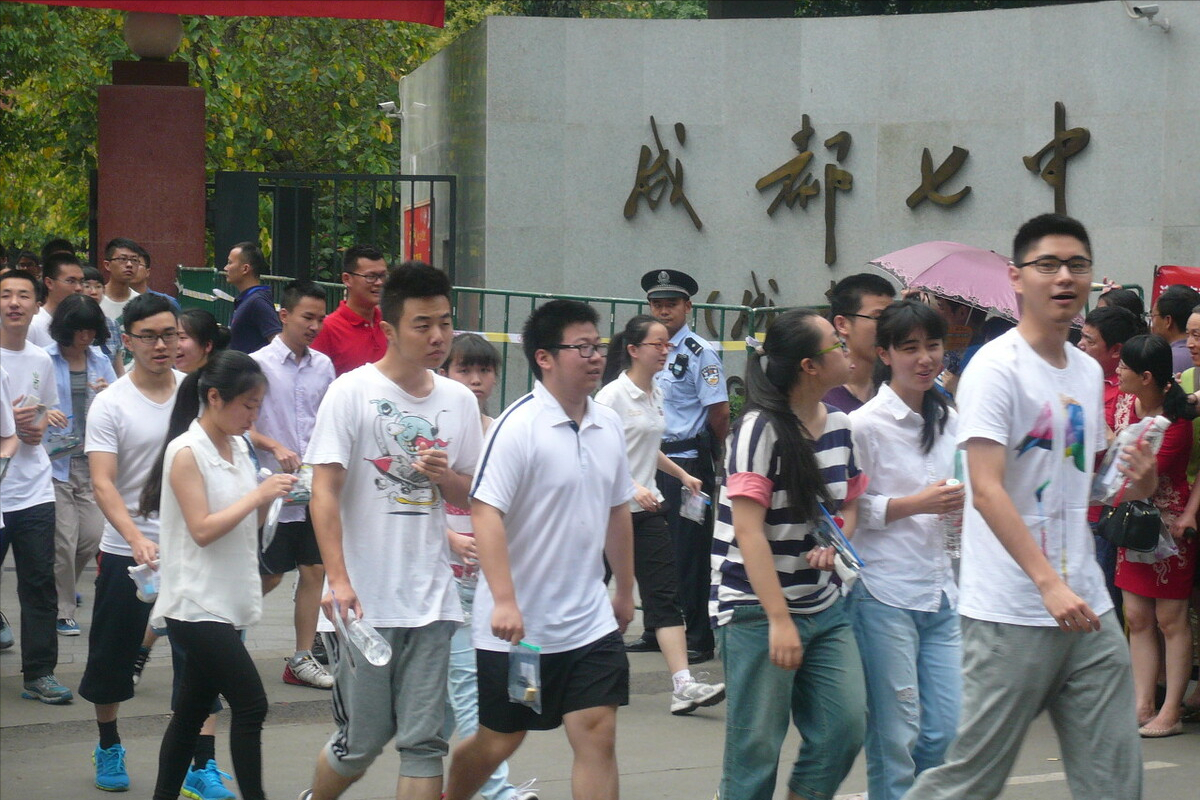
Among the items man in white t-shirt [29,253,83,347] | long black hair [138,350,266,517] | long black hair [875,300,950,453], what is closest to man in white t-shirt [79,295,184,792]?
long black hair [138,350,266,517]

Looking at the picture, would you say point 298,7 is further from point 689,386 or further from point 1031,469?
point 689,386

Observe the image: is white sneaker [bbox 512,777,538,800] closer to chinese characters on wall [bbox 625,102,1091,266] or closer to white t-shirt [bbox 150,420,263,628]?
white t-shirt [bbox 150,420,263,628]

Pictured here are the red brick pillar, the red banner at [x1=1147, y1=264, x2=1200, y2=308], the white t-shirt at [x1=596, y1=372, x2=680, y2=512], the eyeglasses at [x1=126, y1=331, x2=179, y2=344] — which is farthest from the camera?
the red brick pillar

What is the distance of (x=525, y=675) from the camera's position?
4.51 m

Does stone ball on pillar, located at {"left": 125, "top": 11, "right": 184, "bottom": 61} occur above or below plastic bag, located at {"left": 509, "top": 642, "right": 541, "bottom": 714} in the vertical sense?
above

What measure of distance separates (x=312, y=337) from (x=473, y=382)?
5.66 feet

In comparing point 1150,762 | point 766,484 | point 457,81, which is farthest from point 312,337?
point 457,81

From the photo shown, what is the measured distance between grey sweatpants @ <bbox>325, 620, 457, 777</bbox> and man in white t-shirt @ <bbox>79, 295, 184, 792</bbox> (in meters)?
1.19

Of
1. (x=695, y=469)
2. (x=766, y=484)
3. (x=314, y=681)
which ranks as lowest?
(x=314, y=681)

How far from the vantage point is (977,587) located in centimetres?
415

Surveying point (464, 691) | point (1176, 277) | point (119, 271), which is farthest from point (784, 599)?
point (119, 271)

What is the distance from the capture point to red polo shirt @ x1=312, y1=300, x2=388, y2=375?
804cm

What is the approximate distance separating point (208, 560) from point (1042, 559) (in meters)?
2.66

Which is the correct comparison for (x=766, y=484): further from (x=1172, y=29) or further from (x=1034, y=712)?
(x=1172, y=29)
